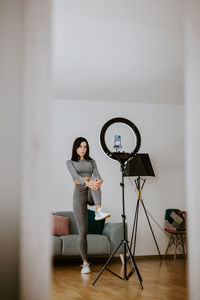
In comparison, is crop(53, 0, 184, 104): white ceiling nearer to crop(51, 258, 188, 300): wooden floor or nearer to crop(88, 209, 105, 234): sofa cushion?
crop(88, 209, 105, 234): sofa cushion

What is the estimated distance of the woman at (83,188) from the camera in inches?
166

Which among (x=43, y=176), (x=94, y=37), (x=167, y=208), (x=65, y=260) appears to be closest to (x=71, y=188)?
(x=65, y=260)

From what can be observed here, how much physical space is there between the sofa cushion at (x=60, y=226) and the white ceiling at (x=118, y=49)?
6.48ft

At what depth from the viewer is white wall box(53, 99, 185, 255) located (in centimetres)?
618

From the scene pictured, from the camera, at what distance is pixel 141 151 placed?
6.47 meters

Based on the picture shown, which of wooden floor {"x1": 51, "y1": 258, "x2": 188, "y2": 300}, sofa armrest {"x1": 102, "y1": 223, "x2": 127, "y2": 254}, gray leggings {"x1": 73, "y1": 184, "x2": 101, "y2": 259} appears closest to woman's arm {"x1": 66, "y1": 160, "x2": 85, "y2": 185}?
gray leggings {"x1": 73, "y1": 184, "x2": 101, "y2": 259}

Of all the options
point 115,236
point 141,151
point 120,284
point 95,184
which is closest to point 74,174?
point 95,184

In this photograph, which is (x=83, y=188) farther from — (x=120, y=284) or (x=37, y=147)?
(x=37, y=147)

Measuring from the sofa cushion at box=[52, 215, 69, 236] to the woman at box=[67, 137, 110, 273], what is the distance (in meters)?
1.03

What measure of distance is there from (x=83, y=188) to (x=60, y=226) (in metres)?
1.36

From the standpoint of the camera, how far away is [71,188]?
20.1 ft

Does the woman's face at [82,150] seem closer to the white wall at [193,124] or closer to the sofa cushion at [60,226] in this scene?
the sofa cushion at [60,226]

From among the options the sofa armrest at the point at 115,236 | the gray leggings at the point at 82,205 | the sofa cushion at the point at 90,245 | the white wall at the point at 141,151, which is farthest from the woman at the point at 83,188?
the white wall at the point at 141,151

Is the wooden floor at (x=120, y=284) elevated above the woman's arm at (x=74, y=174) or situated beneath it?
situated beneath
